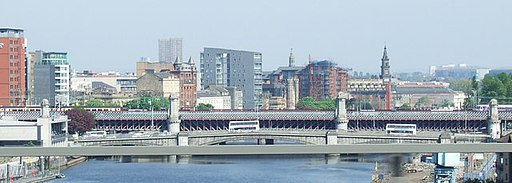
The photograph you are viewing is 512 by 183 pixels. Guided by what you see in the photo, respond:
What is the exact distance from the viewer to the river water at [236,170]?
7520 mm

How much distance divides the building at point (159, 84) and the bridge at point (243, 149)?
36506 mm

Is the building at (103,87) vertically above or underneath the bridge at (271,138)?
above

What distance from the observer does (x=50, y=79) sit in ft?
126

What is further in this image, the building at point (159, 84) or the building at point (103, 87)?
the building at point (159, 84)

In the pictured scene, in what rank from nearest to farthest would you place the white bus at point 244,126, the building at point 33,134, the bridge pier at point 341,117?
1. the building at point 33,134
2. the white bus at point 244,126
3. the bridge pier at point 341,117

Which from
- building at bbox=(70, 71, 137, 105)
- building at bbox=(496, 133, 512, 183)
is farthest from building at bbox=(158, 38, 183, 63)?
building at bbox=(496, 133, 512, 183)

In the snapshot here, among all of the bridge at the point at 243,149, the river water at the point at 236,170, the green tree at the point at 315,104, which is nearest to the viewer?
the bridge at the point at 243,149

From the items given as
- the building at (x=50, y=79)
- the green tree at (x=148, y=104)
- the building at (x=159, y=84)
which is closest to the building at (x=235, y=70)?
the building at (x=159, y=84)

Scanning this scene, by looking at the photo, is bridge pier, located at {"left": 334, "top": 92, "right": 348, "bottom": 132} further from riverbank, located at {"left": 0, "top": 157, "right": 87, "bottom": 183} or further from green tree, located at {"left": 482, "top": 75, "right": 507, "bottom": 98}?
riverbank, located at {"left": 0, "top": 157, "right": 87, "bottom": 183}

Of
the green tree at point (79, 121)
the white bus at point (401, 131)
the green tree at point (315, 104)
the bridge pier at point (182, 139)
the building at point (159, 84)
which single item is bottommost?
the bridge pier at point (182, 139)

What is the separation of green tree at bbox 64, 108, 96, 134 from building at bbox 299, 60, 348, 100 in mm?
19466

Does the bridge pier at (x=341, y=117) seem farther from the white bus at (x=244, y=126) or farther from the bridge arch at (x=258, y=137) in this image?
the bridge arch at (x=258, y=137)

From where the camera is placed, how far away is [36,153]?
7.02m

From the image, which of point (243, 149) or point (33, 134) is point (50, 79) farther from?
point (243, 149)
